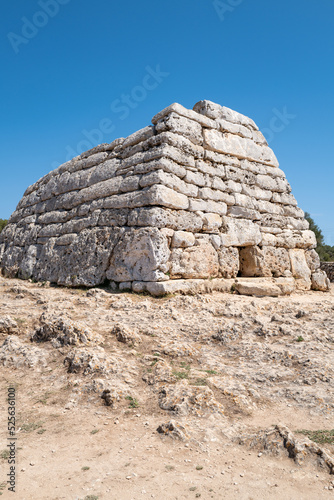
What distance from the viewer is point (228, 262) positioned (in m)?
6.88

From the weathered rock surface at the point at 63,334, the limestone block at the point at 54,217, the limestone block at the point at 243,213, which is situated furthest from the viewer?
the limestone block at the point at 54,217

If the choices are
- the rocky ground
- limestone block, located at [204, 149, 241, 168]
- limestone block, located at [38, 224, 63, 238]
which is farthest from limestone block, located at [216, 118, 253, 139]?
the rocky ground

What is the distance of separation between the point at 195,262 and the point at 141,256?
3.32 ft

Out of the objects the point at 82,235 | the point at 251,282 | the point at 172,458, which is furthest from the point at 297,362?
the point at 82,235

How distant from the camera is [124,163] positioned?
692cm

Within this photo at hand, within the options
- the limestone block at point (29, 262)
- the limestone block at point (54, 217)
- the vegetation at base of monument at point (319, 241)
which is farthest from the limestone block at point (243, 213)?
the vegetation at base of monument at point (319, 241)

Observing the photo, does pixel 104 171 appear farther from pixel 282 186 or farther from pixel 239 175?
pixel 282 186

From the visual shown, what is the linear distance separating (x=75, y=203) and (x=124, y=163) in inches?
62.7

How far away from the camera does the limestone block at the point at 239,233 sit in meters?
7.00

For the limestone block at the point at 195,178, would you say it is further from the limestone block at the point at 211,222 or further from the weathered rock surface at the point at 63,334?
the weathered rock surface at the point at 63,334

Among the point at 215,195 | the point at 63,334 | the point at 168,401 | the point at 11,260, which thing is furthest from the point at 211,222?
the point at 11,260

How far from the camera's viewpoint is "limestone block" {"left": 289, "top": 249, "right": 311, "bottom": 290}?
770 centimetres

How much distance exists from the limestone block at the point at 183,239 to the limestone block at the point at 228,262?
77 cm

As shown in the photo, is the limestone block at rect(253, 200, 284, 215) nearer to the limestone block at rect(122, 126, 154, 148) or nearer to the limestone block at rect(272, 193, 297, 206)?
the limestone block at rect(272, 193, 297, 206)
